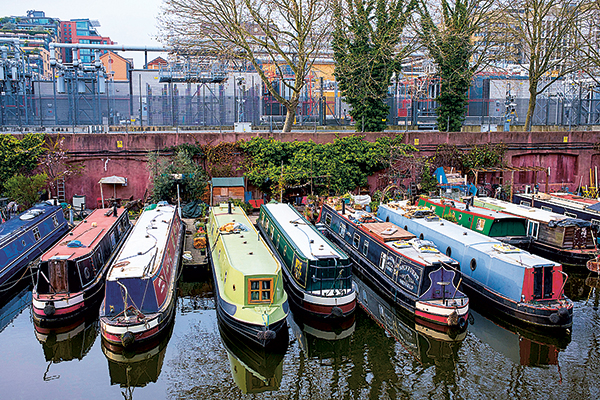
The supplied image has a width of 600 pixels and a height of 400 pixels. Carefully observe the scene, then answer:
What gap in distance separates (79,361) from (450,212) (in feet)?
51.3

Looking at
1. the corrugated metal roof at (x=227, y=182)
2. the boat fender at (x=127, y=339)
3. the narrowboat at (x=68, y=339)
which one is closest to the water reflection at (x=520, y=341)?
the boat fender at (x=127, y=339)

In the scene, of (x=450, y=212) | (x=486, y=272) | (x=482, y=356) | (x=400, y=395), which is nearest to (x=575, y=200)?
(x=450, y=212)

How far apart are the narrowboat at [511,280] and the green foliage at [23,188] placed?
746 inches

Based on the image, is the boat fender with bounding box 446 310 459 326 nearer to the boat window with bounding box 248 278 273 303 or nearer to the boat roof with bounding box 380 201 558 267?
the boat roof with bounding box 380 201 558 267

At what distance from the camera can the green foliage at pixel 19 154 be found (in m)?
24.3

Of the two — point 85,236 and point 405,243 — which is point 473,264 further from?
point 85,236

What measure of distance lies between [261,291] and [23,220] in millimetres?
11177

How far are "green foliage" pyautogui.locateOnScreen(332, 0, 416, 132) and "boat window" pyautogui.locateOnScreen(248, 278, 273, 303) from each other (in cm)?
1875

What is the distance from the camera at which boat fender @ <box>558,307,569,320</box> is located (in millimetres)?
13586

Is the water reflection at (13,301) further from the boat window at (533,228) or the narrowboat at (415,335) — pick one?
the boat window at (533,228)

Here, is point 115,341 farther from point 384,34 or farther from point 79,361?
point 384,34

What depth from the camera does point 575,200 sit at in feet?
77.1

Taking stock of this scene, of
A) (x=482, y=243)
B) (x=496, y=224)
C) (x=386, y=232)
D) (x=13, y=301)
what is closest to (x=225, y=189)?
(x=386, y=232)

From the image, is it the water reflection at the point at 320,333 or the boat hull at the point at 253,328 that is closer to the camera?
the boat hull at the point at 253,328
